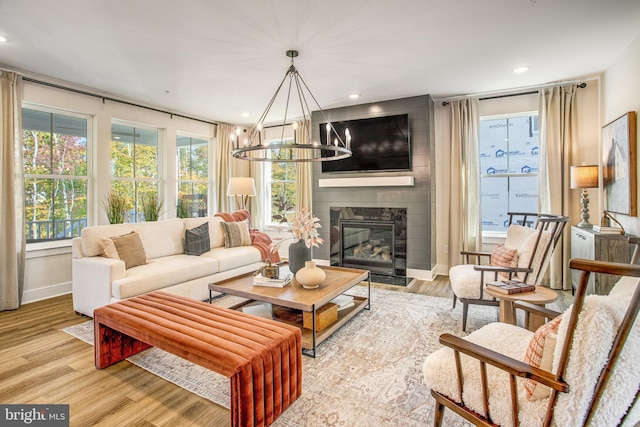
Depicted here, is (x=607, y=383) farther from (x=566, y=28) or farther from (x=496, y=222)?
(x=496, y=222)

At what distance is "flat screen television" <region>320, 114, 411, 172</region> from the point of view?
471cm

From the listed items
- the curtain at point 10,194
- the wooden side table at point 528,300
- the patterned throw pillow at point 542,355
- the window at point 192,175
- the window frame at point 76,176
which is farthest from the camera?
the window at point 192,175

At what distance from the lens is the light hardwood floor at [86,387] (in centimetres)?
183

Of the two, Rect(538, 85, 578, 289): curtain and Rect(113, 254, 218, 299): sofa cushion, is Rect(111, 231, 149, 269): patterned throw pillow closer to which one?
Rect(113, 254, 218, 299): sofa cushion

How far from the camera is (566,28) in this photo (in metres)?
2.76

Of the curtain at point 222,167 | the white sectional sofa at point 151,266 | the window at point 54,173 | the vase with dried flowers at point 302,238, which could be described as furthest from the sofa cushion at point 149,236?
the curtain at point 222,167

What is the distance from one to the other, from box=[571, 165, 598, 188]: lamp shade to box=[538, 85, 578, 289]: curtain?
419 millimetres

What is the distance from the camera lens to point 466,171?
4.65 m

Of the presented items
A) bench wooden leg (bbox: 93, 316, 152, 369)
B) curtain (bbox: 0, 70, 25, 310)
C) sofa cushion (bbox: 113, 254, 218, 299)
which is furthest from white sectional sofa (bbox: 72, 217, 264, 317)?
curtain (bbox: 0, 70, 25, 310)

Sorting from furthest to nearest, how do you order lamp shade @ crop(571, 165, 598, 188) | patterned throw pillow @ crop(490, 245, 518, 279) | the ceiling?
lamp shade @ crop(571, 165, 598, 188) → patterned throw pillow @ crop(490, 245, 518, 279) → the ceiling

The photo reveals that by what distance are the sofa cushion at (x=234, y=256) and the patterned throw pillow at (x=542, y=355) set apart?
3.37 metres

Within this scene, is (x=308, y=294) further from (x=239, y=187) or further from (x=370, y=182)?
(x=239, y=187)

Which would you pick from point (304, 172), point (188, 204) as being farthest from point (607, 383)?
point (188, 204)

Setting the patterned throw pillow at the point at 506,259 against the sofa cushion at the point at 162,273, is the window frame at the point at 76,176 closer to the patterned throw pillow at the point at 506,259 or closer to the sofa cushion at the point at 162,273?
the sofa cushion at the point at 162,273
